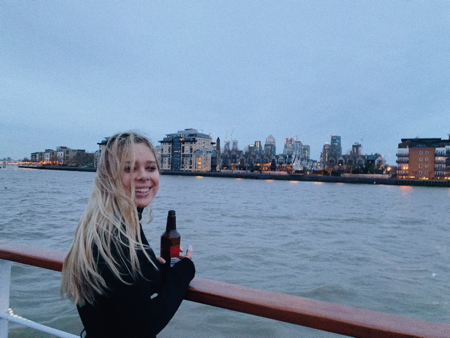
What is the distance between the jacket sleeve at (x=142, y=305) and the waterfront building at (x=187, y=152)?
10851 centimetres

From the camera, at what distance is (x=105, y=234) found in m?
1.14

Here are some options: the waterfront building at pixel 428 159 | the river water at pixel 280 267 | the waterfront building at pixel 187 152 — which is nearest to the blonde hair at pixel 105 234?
the river water at pixel 280 267

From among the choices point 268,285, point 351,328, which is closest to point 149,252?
point 351,328

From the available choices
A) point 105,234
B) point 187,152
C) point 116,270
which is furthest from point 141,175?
point 187,152

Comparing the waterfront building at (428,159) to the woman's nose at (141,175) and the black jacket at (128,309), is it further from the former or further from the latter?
the black jacket at (128,309)

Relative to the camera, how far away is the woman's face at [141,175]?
55.7 inches

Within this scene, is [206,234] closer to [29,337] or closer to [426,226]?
[29,337]

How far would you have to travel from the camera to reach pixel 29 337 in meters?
3.86

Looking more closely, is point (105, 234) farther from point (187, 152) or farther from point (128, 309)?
point (187, 152)

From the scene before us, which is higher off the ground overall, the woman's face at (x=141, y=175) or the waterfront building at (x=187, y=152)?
the waterfront building at (x=187, y=152)

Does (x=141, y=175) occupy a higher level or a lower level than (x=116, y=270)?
higher

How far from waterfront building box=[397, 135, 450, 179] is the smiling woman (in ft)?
301

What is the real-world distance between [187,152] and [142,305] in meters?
112

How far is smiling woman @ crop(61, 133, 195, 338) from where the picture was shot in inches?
43.4
